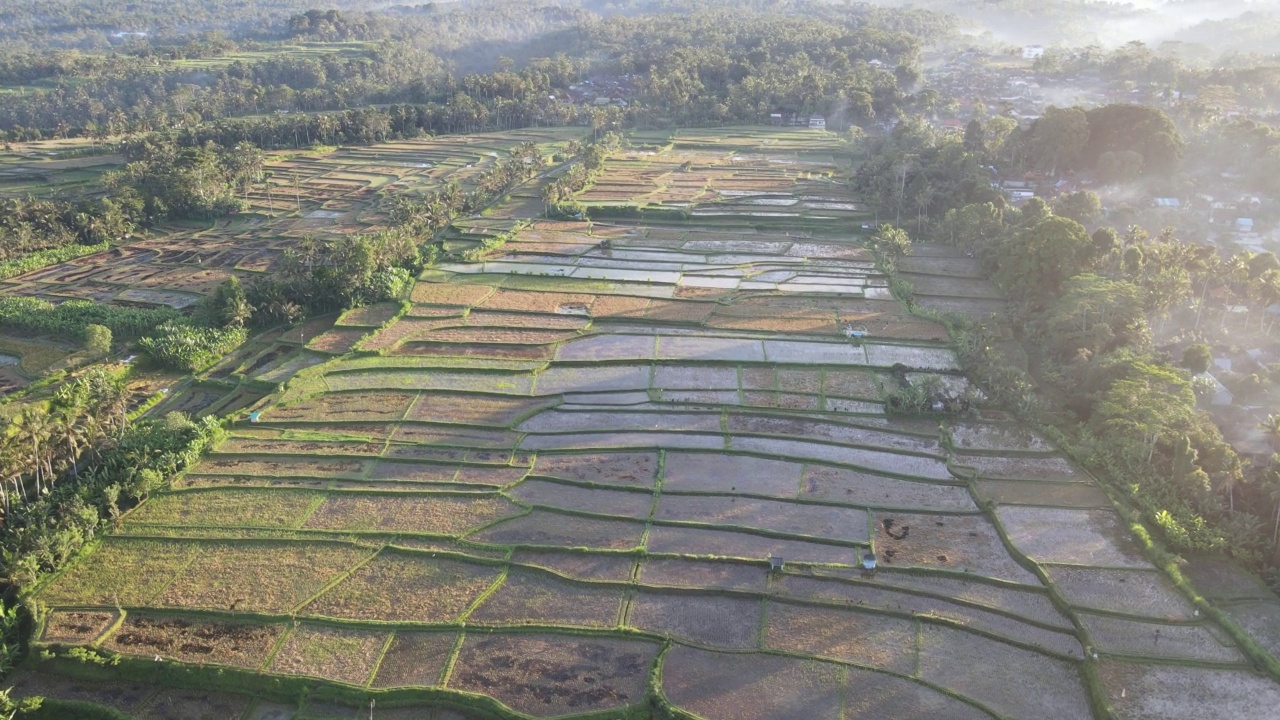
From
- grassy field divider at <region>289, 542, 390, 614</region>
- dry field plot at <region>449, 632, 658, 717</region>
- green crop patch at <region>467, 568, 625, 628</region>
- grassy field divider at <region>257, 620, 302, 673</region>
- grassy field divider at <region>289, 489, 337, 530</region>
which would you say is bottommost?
dry field plot at <region>449, 632, 658, 717</region>

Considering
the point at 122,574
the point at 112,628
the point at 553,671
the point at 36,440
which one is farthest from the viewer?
the point at 36,440

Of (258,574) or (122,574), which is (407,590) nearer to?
(258,574)

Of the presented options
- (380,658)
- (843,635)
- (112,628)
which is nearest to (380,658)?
(380,658)

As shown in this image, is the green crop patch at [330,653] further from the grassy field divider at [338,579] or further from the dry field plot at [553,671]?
→ the dry field plot at [553,671]

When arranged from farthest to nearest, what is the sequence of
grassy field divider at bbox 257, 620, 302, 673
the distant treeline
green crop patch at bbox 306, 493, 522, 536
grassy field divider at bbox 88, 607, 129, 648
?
the distant treeline < green crop patch at bbox 306, 493, 522, 536 < grassy field divider at bbox 88, 607, 129, 648 < grassy field divider at bbox 257, 620, 302, 673

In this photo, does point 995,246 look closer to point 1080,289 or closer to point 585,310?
point 1080,289

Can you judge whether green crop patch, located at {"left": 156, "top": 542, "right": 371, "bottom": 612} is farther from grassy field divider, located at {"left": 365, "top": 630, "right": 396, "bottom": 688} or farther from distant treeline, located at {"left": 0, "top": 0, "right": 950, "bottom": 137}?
distant treeline, located at {"left": 0, "top": 0, "right": 950, "bottom": 137}

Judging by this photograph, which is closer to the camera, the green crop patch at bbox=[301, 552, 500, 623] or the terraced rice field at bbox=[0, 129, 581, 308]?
the green crop patch at bbox=[301, 552, 500, 623]

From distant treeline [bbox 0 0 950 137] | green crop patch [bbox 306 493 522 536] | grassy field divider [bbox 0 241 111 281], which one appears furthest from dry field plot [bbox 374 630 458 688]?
distant treeline [bbox 0 0 950 137]

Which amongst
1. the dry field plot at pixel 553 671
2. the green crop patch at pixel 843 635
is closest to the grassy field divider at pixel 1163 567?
the green crop patch at pixel 843 635
